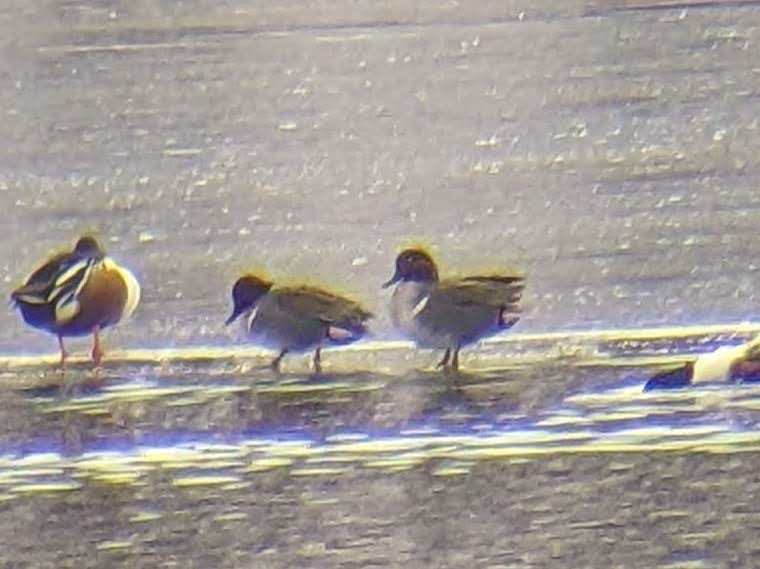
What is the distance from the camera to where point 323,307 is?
126cm

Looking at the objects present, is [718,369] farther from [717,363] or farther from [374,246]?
[374,246]

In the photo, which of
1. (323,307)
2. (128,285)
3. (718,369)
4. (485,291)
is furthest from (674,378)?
(128,285)

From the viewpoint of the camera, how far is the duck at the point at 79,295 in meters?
1.25

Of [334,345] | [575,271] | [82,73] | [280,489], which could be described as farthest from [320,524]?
[82,73]

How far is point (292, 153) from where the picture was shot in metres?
1.25

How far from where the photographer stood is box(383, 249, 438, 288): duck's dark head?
4.10 feet

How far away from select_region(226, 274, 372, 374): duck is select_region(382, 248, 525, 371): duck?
0.04 metres

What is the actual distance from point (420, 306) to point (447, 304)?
22 mm

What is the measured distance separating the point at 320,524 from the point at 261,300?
18 cm

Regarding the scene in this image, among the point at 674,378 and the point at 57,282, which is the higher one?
the point at 57,282

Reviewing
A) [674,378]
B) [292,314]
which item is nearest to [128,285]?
[292,314]

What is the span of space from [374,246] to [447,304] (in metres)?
0.07

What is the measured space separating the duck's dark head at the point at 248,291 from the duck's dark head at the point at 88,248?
0.11m

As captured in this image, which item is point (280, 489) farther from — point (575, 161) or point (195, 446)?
point (575, 161)
